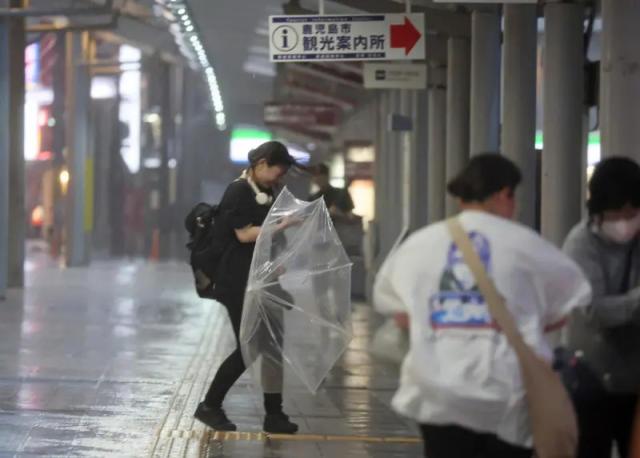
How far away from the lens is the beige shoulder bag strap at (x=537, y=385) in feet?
16.0

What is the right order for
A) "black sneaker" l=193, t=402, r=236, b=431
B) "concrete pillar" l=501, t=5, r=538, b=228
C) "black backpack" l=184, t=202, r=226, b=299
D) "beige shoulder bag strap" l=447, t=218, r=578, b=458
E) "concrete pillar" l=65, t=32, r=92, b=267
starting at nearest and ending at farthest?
"beige shoulder bag strap" l=447, t=218, r=578, b=458, "black backpack" l=184, t=202, r=226, b=299, "black sneaker" l=193, t=402, r=236, b=431, "concrete pillar" l=501, t=5, r=538, b=228, "concrete pillar" l=65, t=32, r=92, b=267

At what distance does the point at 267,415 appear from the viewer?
365 inches

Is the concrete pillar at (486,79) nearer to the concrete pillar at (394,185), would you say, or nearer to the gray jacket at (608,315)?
the concrete pillar at (394,185)

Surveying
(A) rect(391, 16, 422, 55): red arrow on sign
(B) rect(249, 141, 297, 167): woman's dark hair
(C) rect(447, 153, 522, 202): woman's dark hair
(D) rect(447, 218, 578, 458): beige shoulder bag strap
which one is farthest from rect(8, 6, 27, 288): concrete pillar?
(D) rect(447, 218, 578, 458): beige shoulder bag strap

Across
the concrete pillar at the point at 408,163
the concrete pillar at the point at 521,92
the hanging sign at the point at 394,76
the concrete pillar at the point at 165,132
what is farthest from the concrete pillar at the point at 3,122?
the concrete pillar at the point at 165,132

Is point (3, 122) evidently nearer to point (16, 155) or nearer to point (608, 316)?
point (16, 155)

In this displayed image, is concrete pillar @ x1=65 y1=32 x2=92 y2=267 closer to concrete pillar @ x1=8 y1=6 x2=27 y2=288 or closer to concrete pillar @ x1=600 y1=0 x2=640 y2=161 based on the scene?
concrete pillar @ x1=8 y1=6 x2=27 y2=288

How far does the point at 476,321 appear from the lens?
16.1ft

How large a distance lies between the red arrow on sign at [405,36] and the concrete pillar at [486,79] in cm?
60

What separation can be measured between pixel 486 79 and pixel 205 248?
5.62m

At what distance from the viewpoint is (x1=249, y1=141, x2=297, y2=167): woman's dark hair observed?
9.00 m

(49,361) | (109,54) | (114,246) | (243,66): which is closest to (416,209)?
(49,361)

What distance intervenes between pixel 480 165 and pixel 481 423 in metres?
0.88

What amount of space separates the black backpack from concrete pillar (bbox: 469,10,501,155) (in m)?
5.35
